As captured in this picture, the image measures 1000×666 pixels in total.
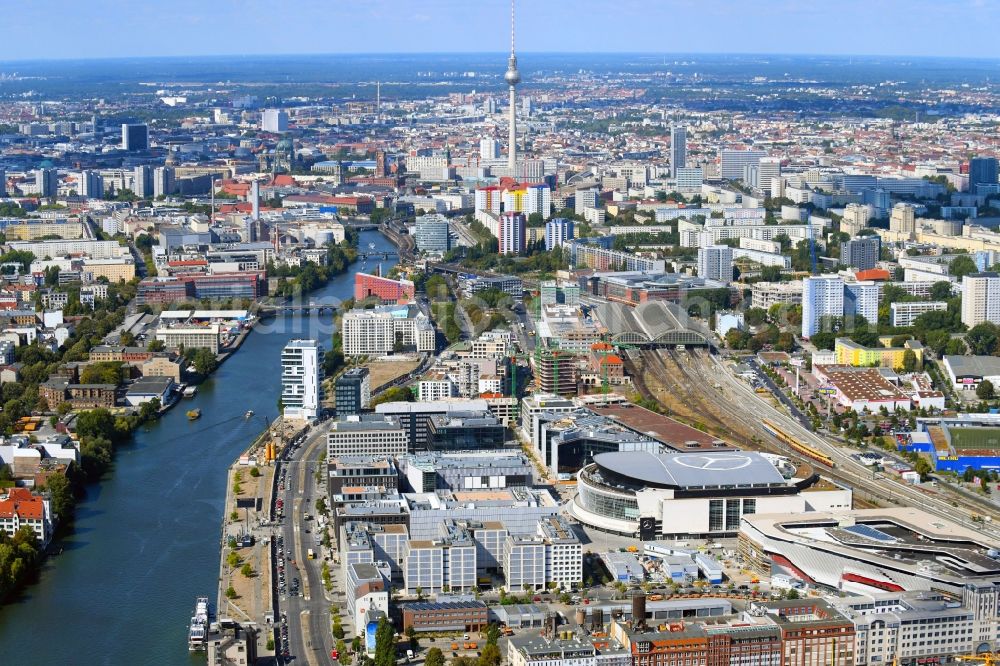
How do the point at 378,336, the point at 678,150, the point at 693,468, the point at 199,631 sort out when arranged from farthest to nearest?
the point at 678,150 < the point at 378,336 < the point at 693,468 < the point at 199,631

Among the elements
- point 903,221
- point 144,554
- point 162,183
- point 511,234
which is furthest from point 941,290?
point 162,183

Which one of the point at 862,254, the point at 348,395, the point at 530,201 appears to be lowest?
the point at 348,395

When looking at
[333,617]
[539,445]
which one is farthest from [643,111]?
[333,617]

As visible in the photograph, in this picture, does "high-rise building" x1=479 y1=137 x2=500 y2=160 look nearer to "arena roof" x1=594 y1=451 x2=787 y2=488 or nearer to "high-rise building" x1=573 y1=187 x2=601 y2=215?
"high-rise building" x1=573 y1=187 x2=601 y2=215

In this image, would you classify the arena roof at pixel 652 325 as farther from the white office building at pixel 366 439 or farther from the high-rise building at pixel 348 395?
the white office building at pixel 366 439

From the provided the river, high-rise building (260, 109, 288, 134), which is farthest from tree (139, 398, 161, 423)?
high-rise building (260, 109, 288, 134)

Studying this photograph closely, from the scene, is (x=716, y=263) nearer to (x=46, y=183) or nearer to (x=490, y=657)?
(x=490, y=657)
